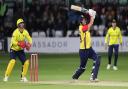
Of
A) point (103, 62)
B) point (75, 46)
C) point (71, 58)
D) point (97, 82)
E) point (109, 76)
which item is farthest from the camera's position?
point (75, 46)

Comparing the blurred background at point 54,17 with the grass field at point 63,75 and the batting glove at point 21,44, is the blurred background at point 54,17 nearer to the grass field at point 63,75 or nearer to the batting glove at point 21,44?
the grass field at point 63,75

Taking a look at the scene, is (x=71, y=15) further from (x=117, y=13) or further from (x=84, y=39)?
(x=84, y=39)

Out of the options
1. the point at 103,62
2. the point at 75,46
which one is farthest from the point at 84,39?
the point at 75,46

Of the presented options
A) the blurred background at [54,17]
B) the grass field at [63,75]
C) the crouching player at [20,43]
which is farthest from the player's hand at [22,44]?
the blurred background at [54,17]

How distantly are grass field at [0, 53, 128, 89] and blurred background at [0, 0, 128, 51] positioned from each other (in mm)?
2843

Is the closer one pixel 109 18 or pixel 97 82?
pixel 97 82

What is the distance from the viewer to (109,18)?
41031 millimetres

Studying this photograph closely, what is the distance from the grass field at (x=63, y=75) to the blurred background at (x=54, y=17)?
9.33 ft

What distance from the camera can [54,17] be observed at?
4109cm

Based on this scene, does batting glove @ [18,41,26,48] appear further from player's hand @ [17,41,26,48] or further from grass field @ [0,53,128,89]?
grass field @ [0,53,128,89]

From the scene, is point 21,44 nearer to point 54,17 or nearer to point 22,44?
point 22,44

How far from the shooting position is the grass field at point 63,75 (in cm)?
2105

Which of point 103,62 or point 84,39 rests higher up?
point 84,39

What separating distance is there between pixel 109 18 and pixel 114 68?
12155mm
